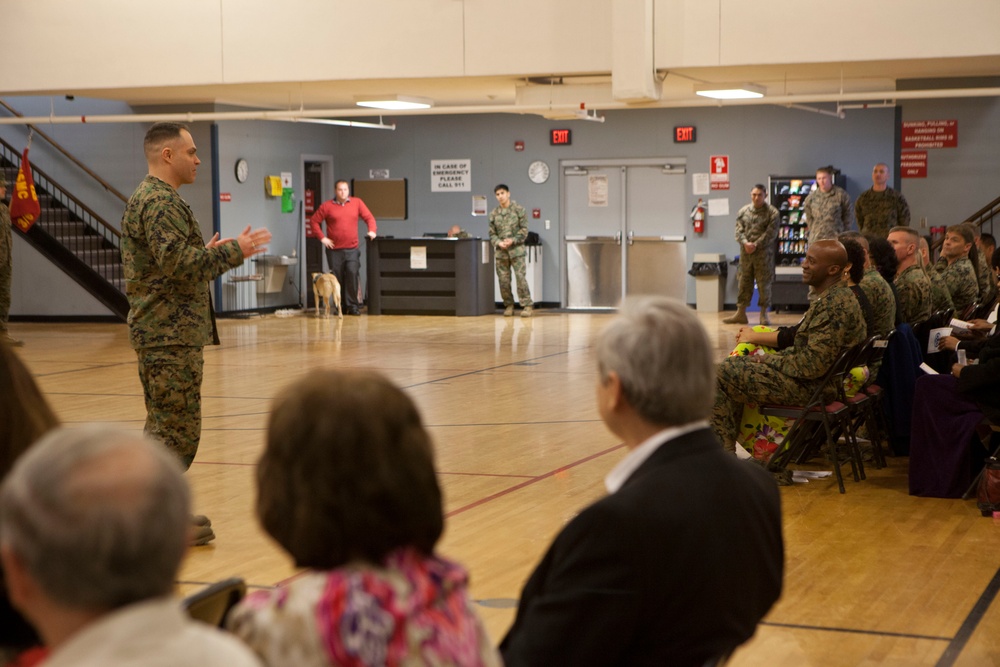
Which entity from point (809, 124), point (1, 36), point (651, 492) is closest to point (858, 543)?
point (651, 492)

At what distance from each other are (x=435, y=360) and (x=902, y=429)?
5391 millimetres

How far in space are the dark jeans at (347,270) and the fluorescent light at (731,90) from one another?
6.54m

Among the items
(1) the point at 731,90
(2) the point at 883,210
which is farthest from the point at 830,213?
(1) the point at 731,90

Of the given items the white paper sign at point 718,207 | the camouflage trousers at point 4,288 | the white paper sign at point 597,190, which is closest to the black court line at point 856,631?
the camouflage trousers at point 4,288

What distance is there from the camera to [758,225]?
587 inches

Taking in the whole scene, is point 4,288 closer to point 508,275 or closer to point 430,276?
point 430,276

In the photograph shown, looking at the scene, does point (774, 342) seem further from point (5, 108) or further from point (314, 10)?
point (5, 108)

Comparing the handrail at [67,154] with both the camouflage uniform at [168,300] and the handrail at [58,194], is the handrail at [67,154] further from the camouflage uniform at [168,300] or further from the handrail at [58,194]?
the camouflage uniform at [168,300]

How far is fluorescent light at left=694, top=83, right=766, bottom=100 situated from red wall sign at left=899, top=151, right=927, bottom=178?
2267 mm

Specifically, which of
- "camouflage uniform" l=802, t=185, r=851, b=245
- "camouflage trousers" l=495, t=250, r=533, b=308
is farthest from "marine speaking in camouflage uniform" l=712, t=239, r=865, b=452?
"camouflage trousers" l=495, t=250, r=533, b=308

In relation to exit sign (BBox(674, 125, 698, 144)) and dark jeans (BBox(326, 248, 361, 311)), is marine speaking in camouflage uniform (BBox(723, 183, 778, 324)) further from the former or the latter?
dark jeans (BBox(326, 248, 361, 311))

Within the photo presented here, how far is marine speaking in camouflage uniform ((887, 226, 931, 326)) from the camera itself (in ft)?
22.9

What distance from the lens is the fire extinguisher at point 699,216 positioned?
17156 mm

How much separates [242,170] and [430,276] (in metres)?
2.94
